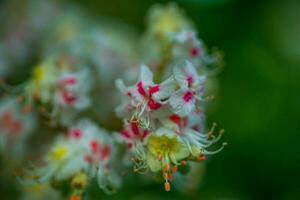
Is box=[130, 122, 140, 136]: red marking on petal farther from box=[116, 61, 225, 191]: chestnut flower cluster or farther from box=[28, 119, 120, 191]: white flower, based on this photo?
box=[28, 119, 120, 191]: white flower

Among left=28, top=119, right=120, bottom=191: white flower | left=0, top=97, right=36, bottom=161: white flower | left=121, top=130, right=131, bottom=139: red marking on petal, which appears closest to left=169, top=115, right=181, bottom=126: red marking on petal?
left=121, top=130, right=131, bottom=139: red marking on petal

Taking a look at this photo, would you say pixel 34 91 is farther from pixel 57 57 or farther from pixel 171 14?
pixel 171 14

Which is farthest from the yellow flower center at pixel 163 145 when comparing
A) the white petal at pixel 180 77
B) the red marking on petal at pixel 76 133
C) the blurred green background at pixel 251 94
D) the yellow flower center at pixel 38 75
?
the blurred green background at pixel 251 94

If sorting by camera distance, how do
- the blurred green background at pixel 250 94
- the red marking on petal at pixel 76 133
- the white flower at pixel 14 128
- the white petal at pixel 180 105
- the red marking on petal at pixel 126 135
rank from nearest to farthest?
the white petal at pixel 180 105 → the red marking on petal at pixel 126 135 → the red marking on petal at pixel 76 133 → the white flower at pixel 14 128 → the blurred green background at pixel 250 94

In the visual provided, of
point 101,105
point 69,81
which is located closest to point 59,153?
point 69,81

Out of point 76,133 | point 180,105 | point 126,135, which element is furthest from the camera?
point 76,133

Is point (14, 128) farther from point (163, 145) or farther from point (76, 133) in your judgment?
point (163, 145)

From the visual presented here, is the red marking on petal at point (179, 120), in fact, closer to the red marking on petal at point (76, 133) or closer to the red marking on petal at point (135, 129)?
the red marking on petal at point (135, 129)
